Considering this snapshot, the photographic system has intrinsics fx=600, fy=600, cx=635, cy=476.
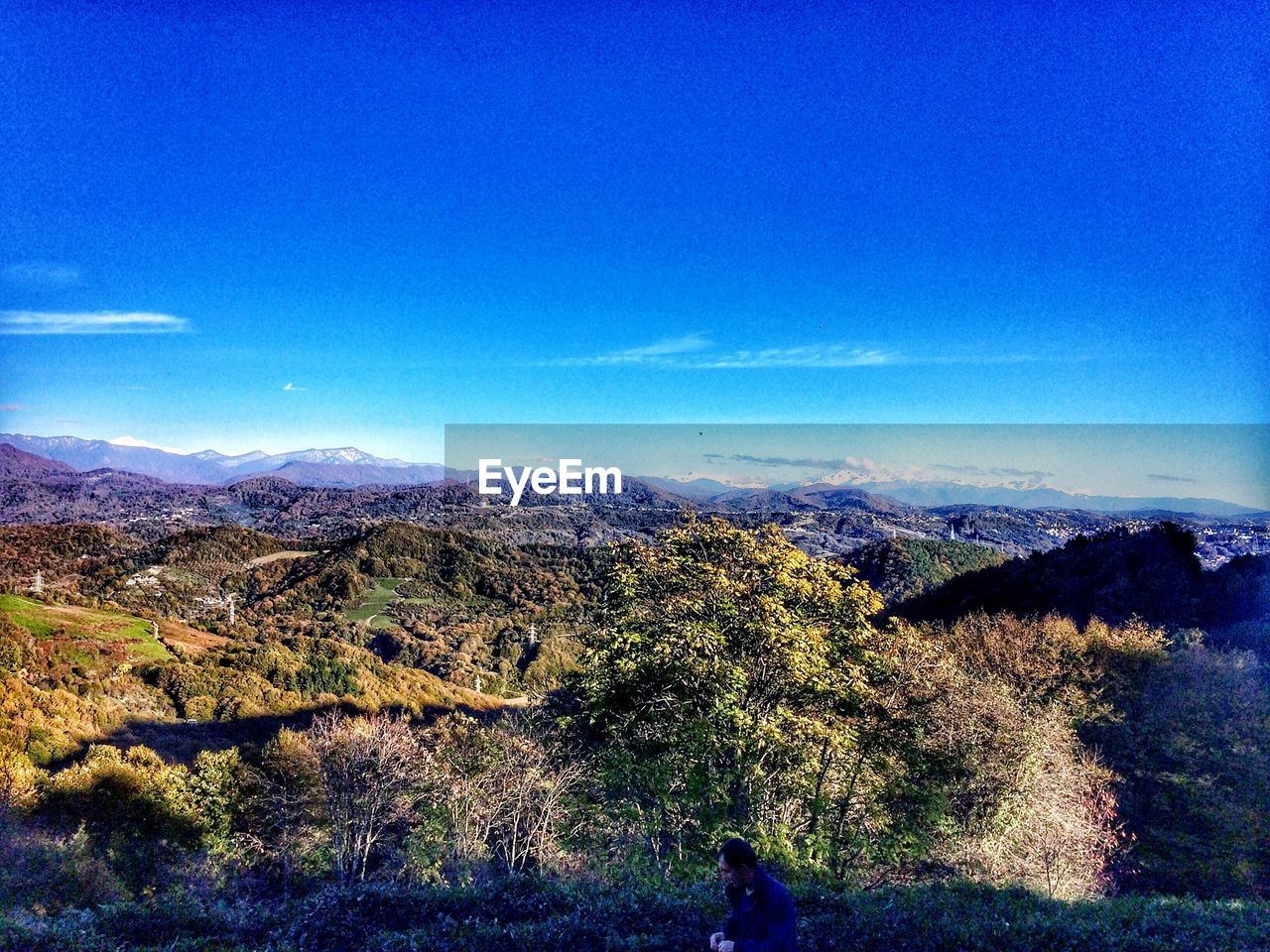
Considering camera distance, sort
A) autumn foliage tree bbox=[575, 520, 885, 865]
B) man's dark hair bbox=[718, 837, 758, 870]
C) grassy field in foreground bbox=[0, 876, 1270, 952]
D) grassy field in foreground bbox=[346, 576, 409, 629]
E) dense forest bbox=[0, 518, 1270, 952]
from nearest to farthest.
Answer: man's dark hair bbox=[718, 837, 758, 870], grassy field in foreground bbox=[0, 876, 1270, 952], dense forest bbox=[0, 518, 1270, 952], autumn foliage tree bbox=[575, 520, 885, 865], grassy field in foreground bbox=[346, 576, 409, 629]

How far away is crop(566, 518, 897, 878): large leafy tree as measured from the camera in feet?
28.7

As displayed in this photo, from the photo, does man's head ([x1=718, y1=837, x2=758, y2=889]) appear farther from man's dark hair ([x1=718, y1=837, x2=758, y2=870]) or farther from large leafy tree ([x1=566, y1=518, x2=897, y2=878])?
large leafy tree ([x1=566, y1=518, x2=897, y2=878])

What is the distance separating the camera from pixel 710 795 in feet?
29.2

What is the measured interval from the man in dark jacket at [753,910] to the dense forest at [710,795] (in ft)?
5.50

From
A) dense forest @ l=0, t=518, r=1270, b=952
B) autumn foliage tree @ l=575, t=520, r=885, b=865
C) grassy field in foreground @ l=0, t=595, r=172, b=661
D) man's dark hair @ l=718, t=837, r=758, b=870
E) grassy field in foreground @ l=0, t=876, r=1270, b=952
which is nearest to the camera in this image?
man's dark hair @ l=718, t=837, r=758, b=870

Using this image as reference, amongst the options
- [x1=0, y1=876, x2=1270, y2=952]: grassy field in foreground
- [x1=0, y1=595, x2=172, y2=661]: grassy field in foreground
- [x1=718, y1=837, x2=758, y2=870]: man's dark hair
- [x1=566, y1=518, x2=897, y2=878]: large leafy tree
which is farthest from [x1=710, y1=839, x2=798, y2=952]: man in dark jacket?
[x1=0, y1=595, x2=172, y2=661]: grassy field in foreground

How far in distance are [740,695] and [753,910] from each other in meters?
5.68

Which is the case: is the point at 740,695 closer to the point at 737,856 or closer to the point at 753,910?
the point at 753,910

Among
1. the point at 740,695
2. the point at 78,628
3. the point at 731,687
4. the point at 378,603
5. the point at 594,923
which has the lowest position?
the point at 378,603

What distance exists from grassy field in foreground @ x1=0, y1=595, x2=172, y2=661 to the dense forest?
955 centimetres

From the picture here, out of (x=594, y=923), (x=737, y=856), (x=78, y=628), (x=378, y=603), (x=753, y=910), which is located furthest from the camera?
(x=378, y=603)

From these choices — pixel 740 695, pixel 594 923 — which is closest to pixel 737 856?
pixel 594 923

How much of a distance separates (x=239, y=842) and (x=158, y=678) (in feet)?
70.4

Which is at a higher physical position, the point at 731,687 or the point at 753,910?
the point at 753,910
